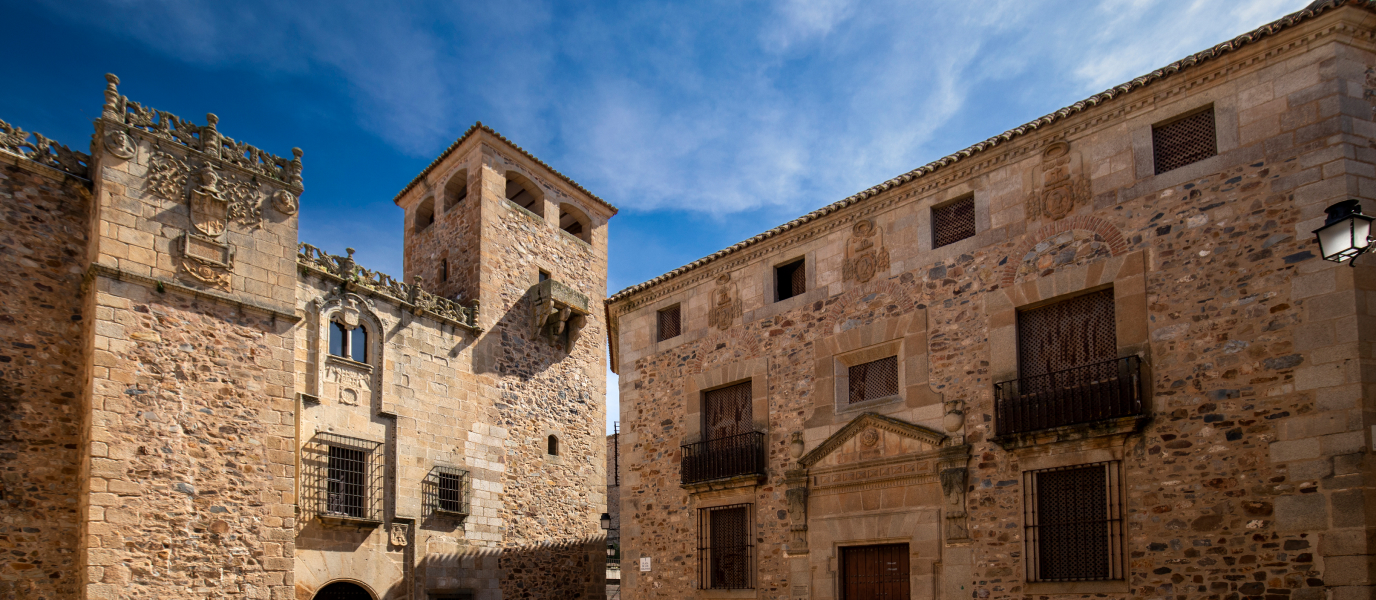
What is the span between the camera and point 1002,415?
11273mm

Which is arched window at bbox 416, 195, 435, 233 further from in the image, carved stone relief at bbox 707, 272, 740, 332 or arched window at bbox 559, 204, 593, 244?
carved stone relief at bbox 707, 272, 740, 332

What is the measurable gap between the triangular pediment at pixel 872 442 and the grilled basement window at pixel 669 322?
4035 mm

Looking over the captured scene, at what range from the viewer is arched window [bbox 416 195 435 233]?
80.1ft

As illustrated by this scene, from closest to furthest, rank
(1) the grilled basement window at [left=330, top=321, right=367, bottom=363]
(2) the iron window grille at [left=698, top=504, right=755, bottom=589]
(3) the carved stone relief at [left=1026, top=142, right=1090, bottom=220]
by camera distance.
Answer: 1. (3) the carved stone relief at [left=1026, top=142, right=1090, bottom=220]
2. (2) the iron window grille at [left=698, top=504, right=755, bottom=589]
3. (1) the grilled basement window at [left=330, top=321, right=367, bottom=363]

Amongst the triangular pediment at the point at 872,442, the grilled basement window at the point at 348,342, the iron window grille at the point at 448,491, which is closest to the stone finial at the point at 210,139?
the grilled basement window at the point at 348,342

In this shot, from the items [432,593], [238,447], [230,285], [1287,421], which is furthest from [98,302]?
[1287,421]

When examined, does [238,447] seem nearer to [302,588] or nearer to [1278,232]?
[302,588]

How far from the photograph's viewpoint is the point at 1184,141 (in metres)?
10.5

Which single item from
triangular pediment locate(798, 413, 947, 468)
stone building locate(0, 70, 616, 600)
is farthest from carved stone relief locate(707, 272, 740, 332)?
stone building locate(0, 70, 616, 600)

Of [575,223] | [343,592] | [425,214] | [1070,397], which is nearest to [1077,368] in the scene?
[1070,397]

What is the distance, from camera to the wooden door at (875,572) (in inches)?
484

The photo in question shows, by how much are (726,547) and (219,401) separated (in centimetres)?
797

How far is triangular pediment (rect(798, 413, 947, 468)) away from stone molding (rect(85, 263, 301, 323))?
27.4ft

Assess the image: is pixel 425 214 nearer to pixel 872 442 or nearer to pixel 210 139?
pixel 210 139
